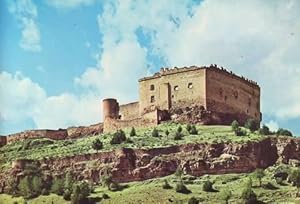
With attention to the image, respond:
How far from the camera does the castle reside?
54.2 meters

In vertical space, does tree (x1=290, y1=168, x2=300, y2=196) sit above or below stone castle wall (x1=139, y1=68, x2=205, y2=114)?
below

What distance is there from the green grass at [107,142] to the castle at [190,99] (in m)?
0.89

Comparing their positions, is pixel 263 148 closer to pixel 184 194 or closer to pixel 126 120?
pixel 184 194

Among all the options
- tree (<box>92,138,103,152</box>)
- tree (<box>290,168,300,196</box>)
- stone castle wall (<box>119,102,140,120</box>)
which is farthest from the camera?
stone castle wall (<box>119,102,140,120</box>)

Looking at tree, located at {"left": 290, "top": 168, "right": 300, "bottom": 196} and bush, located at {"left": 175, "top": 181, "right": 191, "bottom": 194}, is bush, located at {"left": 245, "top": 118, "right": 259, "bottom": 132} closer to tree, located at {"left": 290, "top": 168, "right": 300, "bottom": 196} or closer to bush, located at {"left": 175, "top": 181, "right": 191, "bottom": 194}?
tree, located at {"left": 290, "top": 168, "right": 300, "bottom": 196}

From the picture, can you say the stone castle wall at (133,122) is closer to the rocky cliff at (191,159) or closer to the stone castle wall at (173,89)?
the stone castle wall at (173,89)

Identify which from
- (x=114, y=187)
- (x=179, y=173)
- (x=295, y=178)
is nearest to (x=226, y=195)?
(x=295, y=178)

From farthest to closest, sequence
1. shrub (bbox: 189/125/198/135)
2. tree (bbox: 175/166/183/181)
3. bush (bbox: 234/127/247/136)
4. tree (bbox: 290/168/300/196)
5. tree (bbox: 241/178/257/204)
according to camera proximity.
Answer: shrub (bbox: 189/125/198/135) → bush (bbox: 234/127/247/136) → tree (bbox: 175/166/183/181) → tree (bbox: 290/168/300/196) → tree (bbox: 241/178/257/204)

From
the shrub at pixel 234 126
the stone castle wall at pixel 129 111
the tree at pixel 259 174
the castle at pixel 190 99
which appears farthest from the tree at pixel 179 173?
the stone castle wall at pixel 129 111

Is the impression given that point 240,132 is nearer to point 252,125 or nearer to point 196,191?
point 252,125

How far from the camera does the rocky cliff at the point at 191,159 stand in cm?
4869

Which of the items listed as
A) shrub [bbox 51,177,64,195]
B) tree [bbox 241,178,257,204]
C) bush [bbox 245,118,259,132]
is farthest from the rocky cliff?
tree [bbox 241,178,257,204]

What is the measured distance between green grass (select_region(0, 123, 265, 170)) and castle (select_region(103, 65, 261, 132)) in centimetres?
89

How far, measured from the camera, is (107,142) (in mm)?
53344
